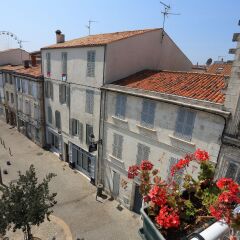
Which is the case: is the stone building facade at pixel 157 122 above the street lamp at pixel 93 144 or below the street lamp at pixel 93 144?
above

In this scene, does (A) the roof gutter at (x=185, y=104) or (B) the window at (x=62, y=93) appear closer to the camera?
(A) the roof gutter at (x=185, y=104)

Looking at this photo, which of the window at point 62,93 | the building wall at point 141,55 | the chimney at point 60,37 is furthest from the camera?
the chimney at point 60,37

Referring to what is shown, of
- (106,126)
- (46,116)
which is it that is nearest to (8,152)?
(46,116)

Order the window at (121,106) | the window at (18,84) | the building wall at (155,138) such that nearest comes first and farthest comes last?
the building wall at (155,138), the window at (121,106), the window at (18,84)

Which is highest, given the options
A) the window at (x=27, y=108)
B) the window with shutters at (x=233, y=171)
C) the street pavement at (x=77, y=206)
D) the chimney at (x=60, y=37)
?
the chimney at (x=60, y=37)

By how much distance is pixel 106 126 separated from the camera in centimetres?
1684

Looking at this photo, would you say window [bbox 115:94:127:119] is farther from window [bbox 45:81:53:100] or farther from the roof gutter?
window [bbox 45:81:53:100]

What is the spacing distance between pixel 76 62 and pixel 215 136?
12780 mm

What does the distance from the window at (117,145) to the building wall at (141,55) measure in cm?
425

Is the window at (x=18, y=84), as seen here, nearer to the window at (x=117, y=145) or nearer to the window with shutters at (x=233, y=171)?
the window at (x=117, y=145)

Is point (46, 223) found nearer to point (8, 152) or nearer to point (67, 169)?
point (67, 169)

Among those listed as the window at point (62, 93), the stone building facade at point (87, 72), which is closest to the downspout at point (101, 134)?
the stone building facade at point (87, 72)

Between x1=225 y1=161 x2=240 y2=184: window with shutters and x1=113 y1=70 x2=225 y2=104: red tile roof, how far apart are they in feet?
9.70

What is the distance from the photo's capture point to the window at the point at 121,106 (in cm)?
1492
